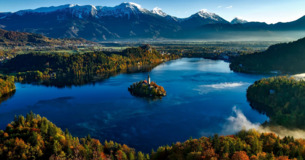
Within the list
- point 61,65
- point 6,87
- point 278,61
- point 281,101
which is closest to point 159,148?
point 281,101

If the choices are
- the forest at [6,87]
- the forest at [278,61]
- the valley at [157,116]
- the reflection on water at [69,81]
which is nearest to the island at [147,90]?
the valley at [157,116]

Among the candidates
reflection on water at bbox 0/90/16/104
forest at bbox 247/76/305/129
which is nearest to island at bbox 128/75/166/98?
forest at bbox 247/76/305/129

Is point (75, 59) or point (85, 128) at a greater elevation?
point (75, 59)

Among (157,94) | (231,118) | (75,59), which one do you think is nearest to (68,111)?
(157,94)

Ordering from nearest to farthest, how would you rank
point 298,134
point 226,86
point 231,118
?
point 298,134
point 231,118
point 226,86

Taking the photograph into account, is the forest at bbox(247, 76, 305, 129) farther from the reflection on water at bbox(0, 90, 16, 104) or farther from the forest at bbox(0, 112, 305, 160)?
the reflection on water at bbox(0, 90, 16, 104)

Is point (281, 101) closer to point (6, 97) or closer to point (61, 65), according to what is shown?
point (6, 97)

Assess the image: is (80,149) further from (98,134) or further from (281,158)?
(281,158)
